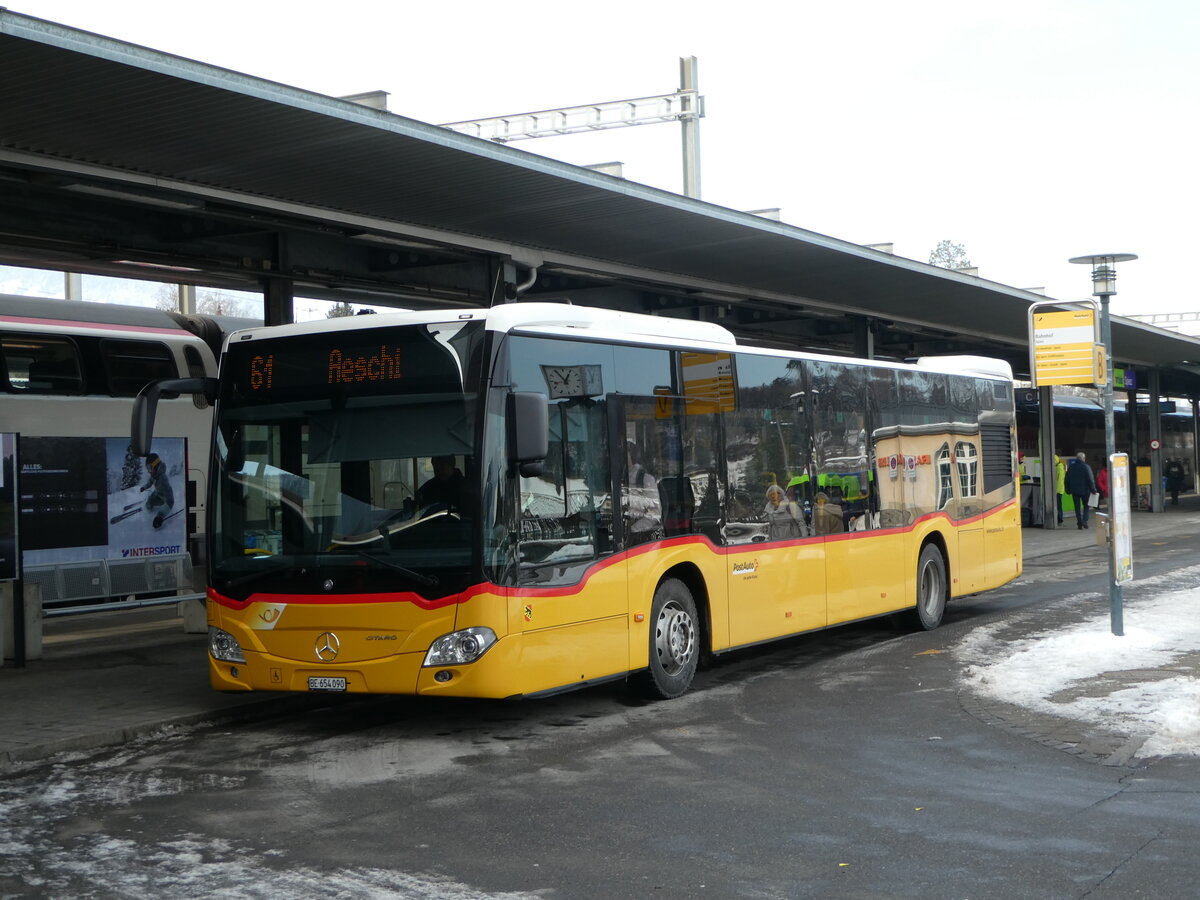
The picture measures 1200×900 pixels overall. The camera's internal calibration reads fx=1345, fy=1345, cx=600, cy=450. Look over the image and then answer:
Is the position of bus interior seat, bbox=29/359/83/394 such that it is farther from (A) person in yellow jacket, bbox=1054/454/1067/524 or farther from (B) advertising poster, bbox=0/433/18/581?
(A) person in yellow jacket, bbox=1054/454/1067/524

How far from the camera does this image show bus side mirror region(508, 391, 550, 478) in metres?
8.43

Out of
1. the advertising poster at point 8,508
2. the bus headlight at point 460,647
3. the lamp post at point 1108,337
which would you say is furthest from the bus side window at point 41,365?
the lamp post at point 1108,337

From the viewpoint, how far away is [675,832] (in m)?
6.27

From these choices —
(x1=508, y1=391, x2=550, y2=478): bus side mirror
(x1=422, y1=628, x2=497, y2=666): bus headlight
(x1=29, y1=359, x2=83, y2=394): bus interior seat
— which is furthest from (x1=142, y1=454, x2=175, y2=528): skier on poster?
(x1=508, y1=391, x2=550, y2=478): bus side mirror

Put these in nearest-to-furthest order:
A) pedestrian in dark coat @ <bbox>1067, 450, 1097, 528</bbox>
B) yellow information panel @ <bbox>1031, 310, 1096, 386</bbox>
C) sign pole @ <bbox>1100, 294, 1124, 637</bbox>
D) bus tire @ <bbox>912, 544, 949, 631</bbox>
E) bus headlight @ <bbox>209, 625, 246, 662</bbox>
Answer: bus headlight @ <bbox>209, 625, 246, 662</bbox> < sign pole @ <bbox>1100, 294, 1124, 637</bbox> < yellow information panel @ <bbox>1031, 310, 1096, 386</bbox> < bus tire @ <bbox>912, 544, 949, 631</bbox> < pedestrian in dark coat @ <bbox>1067, 450, 1097, 528</bbox>

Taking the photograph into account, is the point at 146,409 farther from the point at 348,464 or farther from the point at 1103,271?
the point at 1103,271

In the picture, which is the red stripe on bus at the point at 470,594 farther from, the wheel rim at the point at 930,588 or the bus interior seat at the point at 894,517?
the wheel rim at the point at 930,588

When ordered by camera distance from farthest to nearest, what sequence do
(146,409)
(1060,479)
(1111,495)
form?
1. (1060,479)
2. (1111,495)
3. (146,409)

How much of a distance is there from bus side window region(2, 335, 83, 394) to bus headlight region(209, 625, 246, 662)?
370 inches

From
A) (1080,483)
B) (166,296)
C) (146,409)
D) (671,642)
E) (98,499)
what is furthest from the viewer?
(166,296)

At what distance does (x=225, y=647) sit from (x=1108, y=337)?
798 centimetres

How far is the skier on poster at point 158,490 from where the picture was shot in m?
17.3

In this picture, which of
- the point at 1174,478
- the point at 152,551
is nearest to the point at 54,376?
the point at 152,551

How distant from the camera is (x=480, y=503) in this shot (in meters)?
8.40
